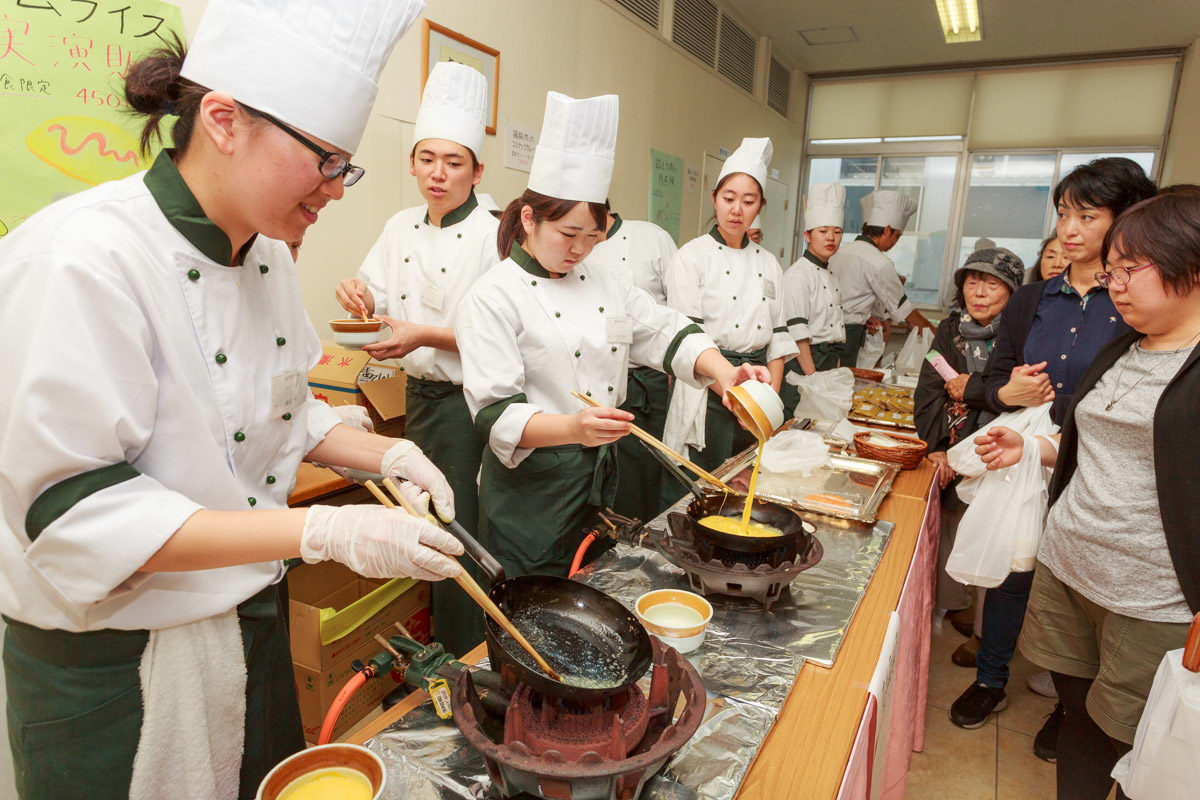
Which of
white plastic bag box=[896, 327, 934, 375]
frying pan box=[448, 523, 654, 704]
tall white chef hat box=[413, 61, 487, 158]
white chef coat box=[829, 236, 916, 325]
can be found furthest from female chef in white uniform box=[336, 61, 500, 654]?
white chef coat box=[829, 236, 916, 325]

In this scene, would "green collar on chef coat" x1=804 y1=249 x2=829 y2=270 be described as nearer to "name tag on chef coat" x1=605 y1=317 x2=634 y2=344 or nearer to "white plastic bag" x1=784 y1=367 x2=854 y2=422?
"white plastic bag" x1=784 y1=367 x2=854 y2=422

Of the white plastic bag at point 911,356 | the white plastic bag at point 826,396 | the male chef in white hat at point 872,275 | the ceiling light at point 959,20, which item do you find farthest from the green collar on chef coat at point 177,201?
the ceiling light at point 959,20

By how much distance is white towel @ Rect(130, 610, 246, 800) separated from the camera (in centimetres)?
101

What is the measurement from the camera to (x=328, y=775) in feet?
2.99

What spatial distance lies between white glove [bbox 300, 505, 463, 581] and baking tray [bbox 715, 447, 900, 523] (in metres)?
1.33

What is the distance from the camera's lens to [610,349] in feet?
6.46

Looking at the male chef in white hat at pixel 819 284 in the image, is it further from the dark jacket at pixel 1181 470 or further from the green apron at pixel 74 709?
the green apron at pixel 74 709

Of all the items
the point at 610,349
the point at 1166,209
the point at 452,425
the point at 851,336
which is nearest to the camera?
the point at 1166,209

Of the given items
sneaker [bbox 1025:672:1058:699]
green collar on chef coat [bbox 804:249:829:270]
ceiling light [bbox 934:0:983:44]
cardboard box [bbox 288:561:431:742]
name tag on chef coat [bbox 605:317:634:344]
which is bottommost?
sneaker [bbox 1025:672:1058:699]

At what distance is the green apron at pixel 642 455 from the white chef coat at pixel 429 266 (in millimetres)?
809

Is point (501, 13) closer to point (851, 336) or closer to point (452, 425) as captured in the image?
point (452, 425)

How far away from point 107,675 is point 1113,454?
2.06m

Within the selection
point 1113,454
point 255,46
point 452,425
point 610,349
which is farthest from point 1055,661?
point 255,46

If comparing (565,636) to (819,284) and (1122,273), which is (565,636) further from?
(819,284)
